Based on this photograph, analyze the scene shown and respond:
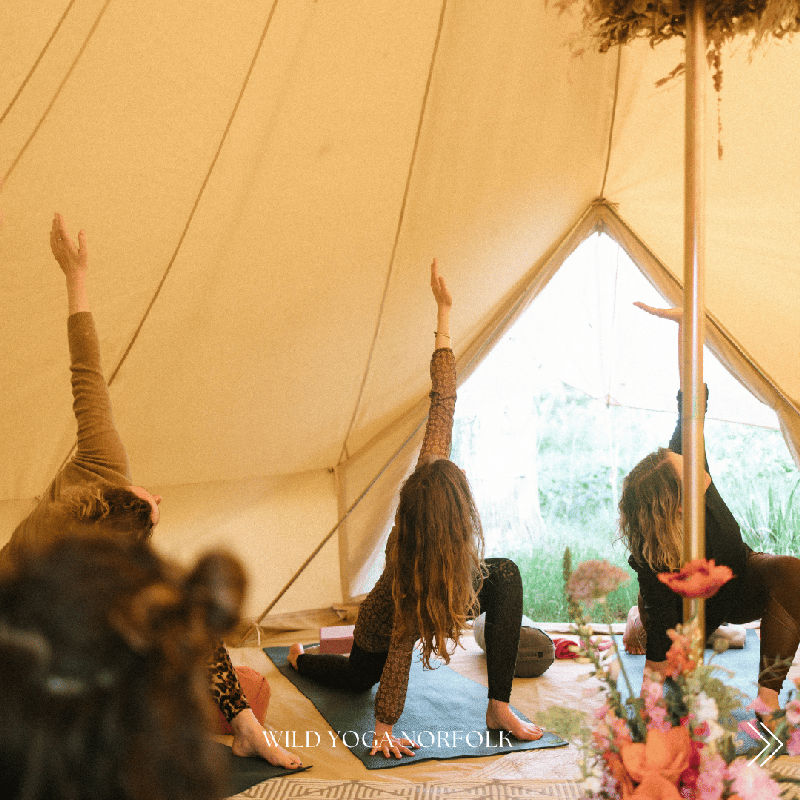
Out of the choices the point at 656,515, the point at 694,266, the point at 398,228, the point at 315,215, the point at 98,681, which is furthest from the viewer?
the point at 398,228

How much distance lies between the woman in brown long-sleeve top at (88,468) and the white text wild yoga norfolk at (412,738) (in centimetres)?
25

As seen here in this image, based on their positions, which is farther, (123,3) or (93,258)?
(93,258)

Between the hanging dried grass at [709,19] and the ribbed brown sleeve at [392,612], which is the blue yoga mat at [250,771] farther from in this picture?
the hanging dried grass at [709,19]

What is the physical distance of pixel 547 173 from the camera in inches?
140

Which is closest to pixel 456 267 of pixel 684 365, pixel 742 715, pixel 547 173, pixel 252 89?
pixel 547 173

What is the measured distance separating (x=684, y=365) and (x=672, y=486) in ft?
4.31

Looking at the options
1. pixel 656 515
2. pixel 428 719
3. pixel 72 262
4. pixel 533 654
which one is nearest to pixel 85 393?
pixel 72 262

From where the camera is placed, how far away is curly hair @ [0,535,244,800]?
0.56 meters

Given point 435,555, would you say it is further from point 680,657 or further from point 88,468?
point 680,657

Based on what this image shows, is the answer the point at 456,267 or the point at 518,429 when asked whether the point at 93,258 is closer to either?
the point at 456,267

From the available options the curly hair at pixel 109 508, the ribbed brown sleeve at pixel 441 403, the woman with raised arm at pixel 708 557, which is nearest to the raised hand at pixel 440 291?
the ribbed brown sleeve at pixel 441 403

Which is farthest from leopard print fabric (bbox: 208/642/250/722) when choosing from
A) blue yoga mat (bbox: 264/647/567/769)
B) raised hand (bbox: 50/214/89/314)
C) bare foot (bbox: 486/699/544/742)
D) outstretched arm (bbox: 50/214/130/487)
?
raised hand (bbox: 50/214/89/314)

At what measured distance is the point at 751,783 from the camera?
91 cm

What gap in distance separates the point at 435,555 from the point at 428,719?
749 millimetres
